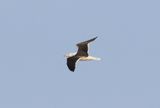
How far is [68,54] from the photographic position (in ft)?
129

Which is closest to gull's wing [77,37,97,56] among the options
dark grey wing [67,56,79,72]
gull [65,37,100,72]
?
gull [65,37,100,72]

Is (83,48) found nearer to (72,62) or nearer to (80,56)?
(80,56)

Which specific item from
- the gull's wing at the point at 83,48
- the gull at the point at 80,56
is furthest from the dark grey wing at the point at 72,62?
the gull's wing at the point at 83,48

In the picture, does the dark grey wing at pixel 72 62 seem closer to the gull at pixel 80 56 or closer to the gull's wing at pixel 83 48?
the gull at pixel 80 56

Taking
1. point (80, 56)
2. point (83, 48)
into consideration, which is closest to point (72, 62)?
point (80, 56)

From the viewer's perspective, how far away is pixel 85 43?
123ft

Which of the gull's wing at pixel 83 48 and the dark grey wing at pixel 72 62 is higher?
the gull's wing at pixel 83 48

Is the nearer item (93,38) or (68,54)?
(93,38)

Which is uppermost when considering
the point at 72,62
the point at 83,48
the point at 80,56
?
the point at 83,48

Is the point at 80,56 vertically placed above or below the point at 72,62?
above

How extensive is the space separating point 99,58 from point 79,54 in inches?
47.7

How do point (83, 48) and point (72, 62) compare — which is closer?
point (83, 48)

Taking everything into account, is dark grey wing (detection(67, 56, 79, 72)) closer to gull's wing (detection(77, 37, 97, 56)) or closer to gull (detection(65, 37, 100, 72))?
gull (detection(65, 37, 100, 72))

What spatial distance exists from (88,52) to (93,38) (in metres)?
1.39
